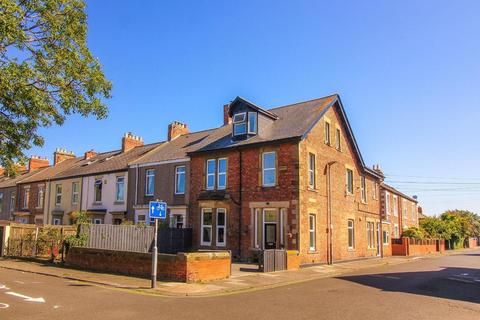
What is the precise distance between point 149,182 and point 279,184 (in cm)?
1200

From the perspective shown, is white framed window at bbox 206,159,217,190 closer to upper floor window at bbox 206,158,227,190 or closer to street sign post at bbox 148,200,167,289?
upper floor window at bbox 206,158,227,190

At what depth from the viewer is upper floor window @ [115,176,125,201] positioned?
109 feet

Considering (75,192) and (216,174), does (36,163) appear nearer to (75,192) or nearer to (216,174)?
(75,192)

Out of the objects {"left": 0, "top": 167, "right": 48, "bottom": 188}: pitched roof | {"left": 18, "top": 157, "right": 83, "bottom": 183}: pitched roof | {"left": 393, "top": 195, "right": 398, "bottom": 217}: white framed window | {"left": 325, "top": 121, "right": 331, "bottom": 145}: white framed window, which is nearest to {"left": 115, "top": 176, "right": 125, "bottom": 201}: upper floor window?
{"left": 18, "top": 157, "right": 83, "bottom": 183}: pitched roof

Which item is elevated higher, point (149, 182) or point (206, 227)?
point (149, 182)

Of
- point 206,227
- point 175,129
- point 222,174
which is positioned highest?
point 175,129

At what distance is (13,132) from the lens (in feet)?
38.1

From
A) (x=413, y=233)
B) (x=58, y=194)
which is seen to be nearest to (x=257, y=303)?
(x=58, y=194)

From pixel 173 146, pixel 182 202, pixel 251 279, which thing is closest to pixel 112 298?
pixel 251 279

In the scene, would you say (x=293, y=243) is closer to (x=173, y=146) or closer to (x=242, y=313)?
(x=242, y=313)

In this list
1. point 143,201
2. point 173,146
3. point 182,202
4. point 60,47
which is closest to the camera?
point 60,47

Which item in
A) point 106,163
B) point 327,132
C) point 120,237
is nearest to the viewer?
point 120,237

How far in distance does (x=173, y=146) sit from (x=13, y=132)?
70.7ft

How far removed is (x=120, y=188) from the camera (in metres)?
33.4
